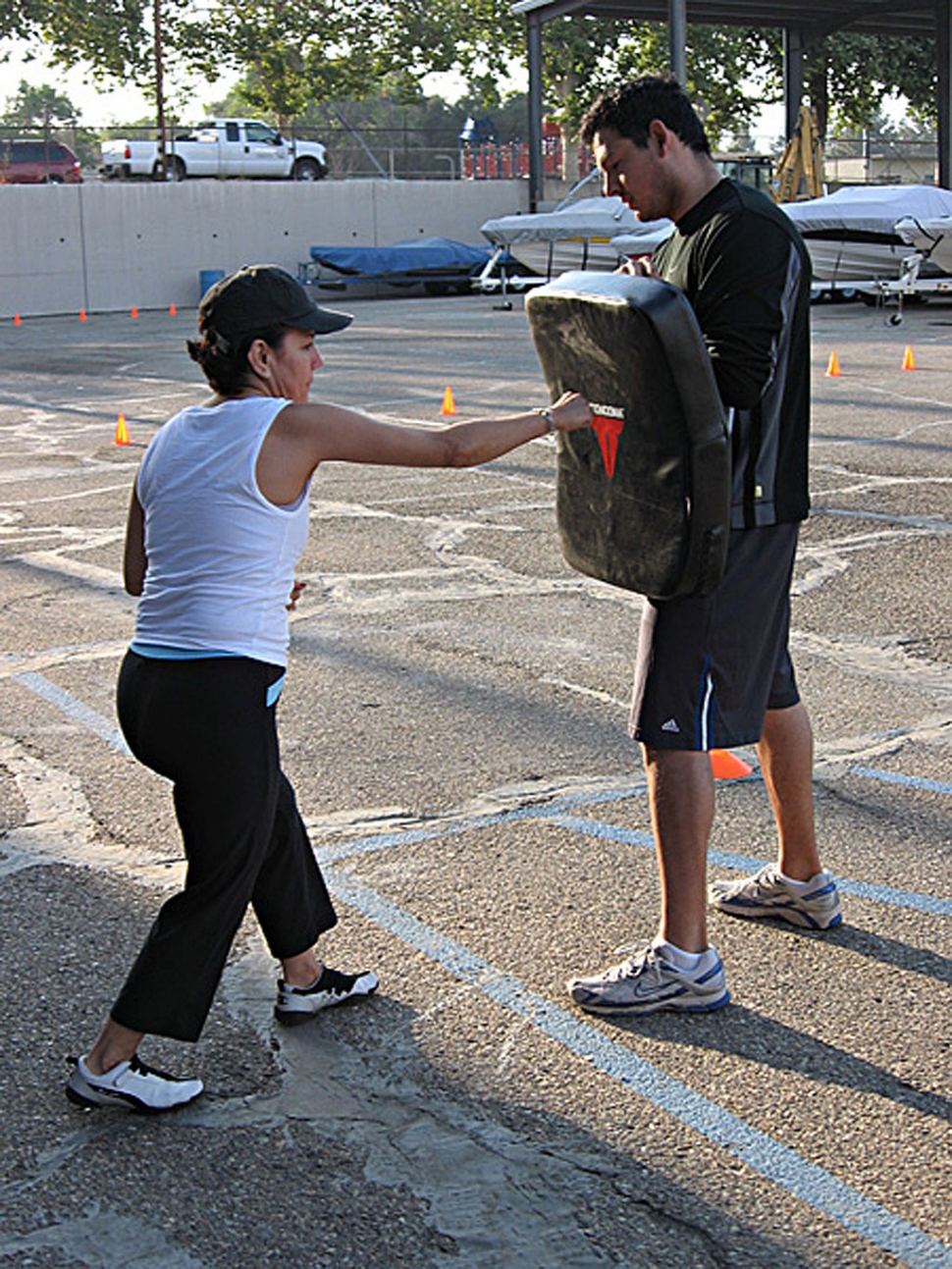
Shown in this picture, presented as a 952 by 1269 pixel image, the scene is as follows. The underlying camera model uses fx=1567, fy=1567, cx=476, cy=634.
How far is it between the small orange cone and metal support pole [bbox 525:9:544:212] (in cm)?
3770

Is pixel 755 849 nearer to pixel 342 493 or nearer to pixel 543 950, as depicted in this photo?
pixel 543 950

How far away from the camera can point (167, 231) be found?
38.9 meters

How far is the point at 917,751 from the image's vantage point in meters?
5.56

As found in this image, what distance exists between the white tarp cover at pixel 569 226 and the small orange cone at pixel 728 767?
Result: 85.9 ft

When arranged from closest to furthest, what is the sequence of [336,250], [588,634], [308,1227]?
[308,1227]
[588,634]
[336,250]

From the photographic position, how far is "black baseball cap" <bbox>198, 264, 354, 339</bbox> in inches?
128

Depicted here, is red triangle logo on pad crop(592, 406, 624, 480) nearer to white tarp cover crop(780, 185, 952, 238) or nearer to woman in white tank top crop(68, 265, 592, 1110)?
woman in white tank top crop(68, 265, 592, 1110)

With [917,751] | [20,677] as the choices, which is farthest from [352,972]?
[20,677]

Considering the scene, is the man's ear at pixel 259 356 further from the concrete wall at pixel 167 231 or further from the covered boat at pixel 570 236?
the concrete wall at pixel 167 231

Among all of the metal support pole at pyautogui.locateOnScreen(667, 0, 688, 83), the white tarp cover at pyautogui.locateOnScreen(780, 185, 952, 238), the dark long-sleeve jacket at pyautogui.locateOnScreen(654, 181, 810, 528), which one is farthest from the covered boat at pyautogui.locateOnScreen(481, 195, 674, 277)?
the dark long-sleeve jacket at pyautogui.locateOnScreen(654, 181, 810, 528)

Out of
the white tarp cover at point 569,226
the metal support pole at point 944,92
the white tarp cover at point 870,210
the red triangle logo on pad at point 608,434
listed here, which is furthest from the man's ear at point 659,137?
the metal support pole at point 944,92

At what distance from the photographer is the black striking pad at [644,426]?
334cm

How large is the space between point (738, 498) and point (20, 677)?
4.04m

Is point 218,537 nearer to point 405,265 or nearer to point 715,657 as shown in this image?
point 715,657
